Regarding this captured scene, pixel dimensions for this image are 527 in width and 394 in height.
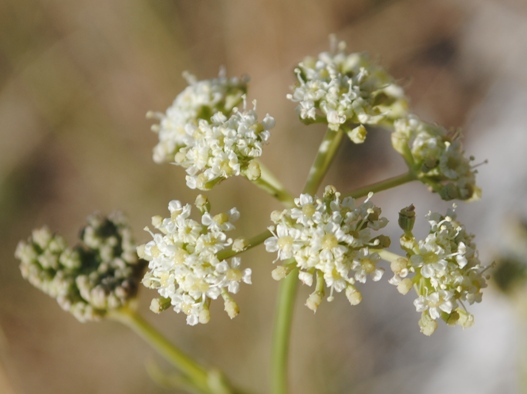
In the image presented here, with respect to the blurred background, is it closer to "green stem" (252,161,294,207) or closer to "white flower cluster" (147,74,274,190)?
"green stem" (252,161,294,207)

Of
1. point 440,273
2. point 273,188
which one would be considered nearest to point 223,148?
point 273,188

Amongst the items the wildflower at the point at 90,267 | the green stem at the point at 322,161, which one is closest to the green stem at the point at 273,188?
the green stem at the point at 322,161

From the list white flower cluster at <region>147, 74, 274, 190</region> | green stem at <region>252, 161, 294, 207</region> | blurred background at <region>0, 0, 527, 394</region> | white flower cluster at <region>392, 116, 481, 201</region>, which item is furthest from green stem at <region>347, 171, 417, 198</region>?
blurred background at <region>0, 0, 527, 394</region>

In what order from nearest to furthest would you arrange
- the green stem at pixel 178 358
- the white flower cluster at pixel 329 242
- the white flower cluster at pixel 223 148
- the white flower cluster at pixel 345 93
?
the white flower cluster at pixel 329 242 → the white flower cluster at pixel 223 148 → the white flower cluster at pixel 345 93 → the green stem at pixel 178 358

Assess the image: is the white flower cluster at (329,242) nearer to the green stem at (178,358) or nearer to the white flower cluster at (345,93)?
the white flower cluster at (345,93)

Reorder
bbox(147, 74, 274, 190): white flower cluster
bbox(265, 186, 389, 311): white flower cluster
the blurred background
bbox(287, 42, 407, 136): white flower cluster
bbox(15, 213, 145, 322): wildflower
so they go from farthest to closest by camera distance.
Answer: the blurred background
bbox(15, 213, 145, 322): wildflower
bbox(287, 42, 407, 136): white flower cluster
bbox(147, 74, 274, 190): white flower cluster
bbox(265, 186, 389, 311): white flower cluster

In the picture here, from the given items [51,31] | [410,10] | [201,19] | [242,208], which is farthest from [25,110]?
[410,10]
